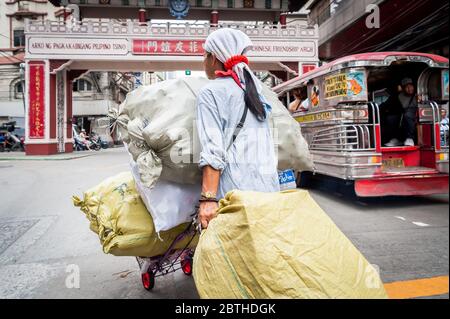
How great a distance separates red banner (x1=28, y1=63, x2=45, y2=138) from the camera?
12367 millimetres

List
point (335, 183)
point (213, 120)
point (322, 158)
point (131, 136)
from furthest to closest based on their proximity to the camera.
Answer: point (335, 183)
point (322, 158)
point (131, 136)
point (213, 120)

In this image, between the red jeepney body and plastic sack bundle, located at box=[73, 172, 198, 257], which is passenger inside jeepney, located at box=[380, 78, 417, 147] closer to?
the red jeepney body

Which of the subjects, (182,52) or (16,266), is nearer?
(16,266)

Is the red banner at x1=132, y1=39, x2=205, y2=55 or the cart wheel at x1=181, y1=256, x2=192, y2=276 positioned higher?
the red banner at x1=132, y1=39, x2=205, y2=55

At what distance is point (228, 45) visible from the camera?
1.28 m

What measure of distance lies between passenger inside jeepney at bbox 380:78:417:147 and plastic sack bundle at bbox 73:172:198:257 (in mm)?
3237

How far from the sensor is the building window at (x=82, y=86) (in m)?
15.0

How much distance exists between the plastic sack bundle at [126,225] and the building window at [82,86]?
48.0 feet

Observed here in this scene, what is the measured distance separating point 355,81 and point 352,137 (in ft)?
2.17

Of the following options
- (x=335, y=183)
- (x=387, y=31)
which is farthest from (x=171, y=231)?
(x=335, y=183)

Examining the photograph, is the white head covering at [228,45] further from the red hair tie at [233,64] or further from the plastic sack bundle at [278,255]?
the plastic sack bundle at [278,255]

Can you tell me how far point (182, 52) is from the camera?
13250 millimetres

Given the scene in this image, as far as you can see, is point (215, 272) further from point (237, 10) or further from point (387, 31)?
point (237, 10)

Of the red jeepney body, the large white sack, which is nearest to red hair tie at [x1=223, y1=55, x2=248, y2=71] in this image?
the large white sack
